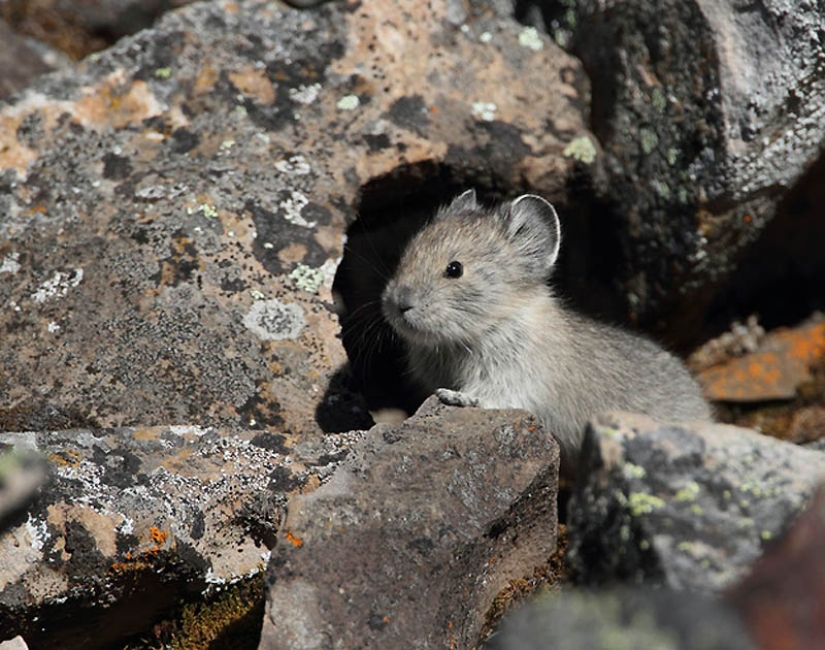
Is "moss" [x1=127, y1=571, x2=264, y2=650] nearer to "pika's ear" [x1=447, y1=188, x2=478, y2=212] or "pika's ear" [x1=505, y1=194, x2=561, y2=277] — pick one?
"pika's ear" [x1=505, y1=194, x2=561, y2=277]

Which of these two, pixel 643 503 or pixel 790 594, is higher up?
pixel 790 594

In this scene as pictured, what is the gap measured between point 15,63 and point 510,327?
6.05 metres

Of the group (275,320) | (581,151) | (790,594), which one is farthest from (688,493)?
(581,151)

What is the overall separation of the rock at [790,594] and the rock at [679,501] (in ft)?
0.59

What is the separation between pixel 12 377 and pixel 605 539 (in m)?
4.75

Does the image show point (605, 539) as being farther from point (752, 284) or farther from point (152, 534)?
point (752, 284)

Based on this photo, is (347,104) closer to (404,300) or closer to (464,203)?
(464,203)

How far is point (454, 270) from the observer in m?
6.94

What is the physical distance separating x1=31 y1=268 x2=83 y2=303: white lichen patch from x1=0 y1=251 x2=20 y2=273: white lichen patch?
0.27m

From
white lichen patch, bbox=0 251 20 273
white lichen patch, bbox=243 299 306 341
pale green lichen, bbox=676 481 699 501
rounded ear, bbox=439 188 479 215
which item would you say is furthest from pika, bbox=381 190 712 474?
pale green lichen, bbox=676 481 699 501

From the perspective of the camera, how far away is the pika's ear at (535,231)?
281 inches

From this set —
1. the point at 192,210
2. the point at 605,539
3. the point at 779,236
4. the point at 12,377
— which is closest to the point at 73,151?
the point at 192,210

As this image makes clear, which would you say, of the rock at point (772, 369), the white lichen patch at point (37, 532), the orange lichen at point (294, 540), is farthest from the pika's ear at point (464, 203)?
the white lichen patch at point (37, 532)

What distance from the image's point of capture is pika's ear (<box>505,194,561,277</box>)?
281 inches
